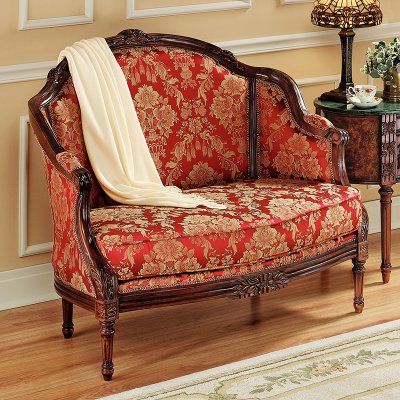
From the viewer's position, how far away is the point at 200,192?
395 centimetres

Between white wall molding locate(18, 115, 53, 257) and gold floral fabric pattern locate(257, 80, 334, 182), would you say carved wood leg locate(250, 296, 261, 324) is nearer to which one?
gold floral fabric pattern locate(257, 80, 334, 182)

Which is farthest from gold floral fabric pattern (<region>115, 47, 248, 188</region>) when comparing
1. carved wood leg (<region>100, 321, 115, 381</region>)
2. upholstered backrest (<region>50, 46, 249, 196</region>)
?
carved wood leg (<region>100, 321, 115, 381</region>)

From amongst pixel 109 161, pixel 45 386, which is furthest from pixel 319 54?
pixel 45 386

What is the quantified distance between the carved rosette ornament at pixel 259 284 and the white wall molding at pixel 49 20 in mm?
1232

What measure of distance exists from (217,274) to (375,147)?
3.68ft

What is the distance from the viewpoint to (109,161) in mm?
3828

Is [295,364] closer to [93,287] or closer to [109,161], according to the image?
[93,287]

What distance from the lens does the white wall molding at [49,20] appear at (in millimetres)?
3936

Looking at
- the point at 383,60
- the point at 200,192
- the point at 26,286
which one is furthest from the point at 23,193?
the point at 383,60

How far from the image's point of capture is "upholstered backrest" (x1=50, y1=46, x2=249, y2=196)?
400cm

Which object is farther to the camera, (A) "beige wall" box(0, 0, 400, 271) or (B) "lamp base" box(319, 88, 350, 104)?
(B) "lamp base" box(319, 88, 350, 104)

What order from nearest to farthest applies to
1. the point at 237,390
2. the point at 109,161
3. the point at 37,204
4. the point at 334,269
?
1. the point at 237,390
2. the point at 109,161
3. the point at 37,204
4. the point at 334,269

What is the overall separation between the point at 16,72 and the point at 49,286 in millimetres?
868

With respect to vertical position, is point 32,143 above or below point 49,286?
above
